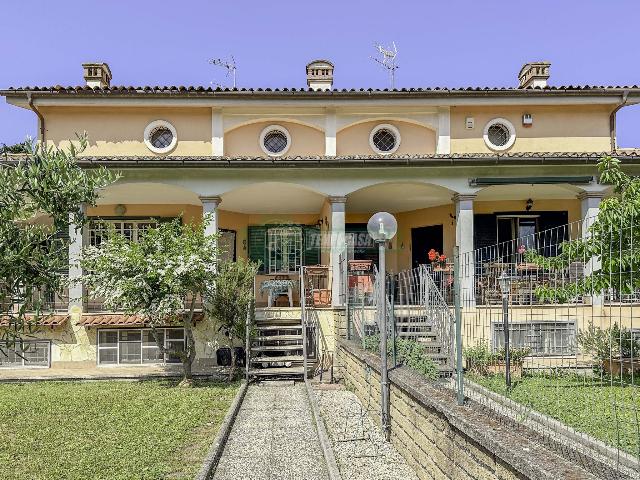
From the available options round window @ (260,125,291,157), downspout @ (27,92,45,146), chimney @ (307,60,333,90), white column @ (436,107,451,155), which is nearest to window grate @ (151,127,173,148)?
round window @ (260,125,291,157)

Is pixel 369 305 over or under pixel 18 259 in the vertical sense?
under

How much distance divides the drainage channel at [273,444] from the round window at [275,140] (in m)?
7.56

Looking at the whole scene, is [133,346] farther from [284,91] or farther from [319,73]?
[319,73]

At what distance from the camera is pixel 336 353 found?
13.1m

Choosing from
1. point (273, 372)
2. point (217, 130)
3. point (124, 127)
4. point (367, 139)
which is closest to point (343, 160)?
point (367, 139)

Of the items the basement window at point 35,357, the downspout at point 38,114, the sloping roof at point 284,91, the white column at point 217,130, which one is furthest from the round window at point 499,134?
the basement window at point 35,357

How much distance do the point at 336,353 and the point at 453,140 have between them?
22.7 feet

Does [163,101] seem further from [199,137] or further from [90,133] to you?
[90,133]

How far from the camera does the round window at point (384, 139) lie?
1588cm

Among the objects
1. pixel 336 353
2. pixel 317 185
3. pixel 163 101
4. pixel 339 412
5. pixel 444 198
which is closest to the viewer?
pixel 339 412

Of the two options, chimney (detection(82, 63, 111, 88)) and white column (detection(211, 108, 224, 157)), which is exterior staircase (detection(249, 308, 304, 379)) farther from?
chimney (detection(82, 63, 111, 88))

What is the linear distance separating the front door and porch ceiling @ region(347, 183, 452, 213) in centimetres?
72

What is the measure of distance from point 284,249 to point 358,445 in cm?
1127

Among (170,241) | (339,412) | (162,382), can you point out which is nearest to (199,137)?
(170,241)
